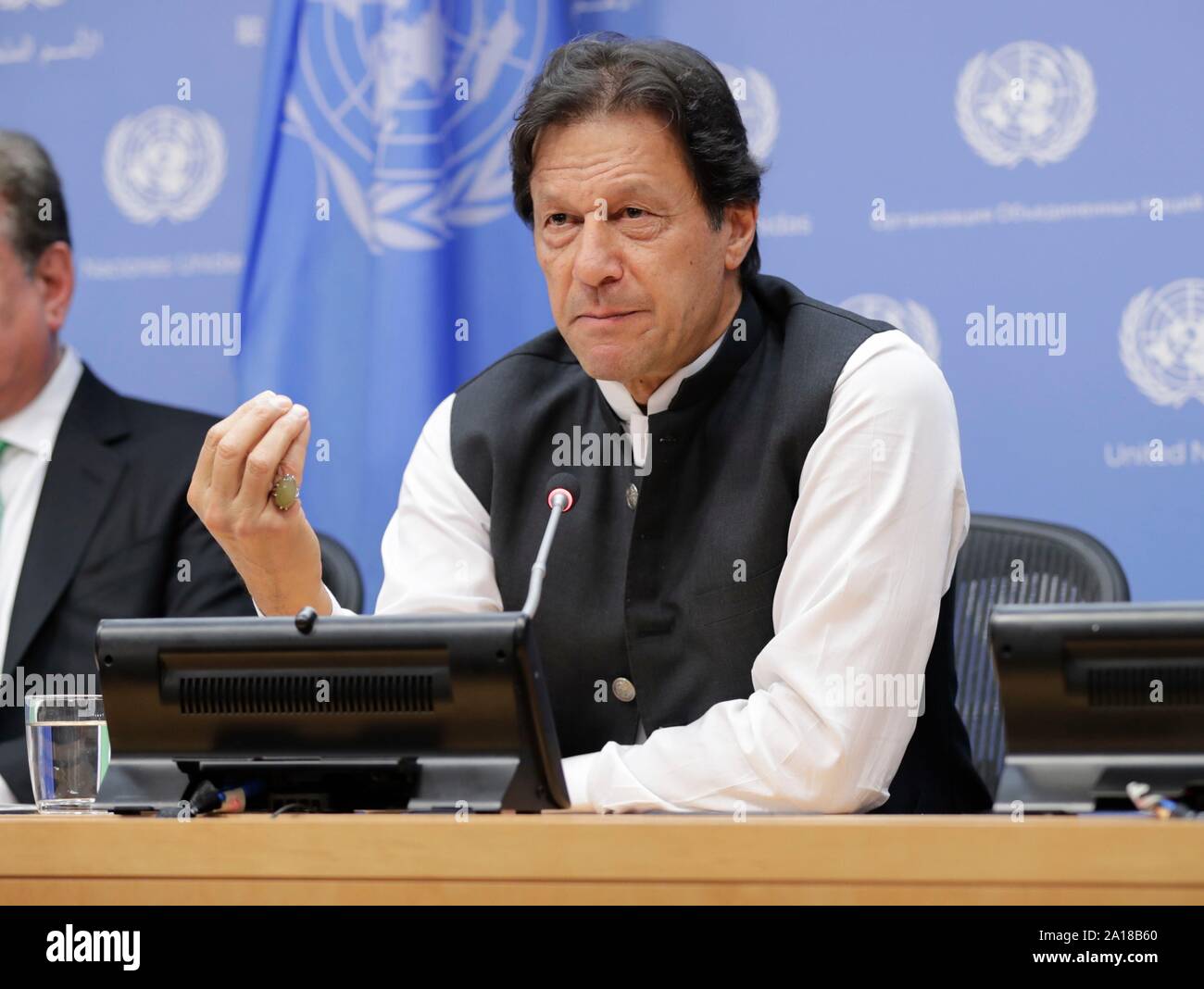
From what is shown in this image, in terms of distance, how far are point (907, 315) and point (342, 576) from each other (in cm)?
120

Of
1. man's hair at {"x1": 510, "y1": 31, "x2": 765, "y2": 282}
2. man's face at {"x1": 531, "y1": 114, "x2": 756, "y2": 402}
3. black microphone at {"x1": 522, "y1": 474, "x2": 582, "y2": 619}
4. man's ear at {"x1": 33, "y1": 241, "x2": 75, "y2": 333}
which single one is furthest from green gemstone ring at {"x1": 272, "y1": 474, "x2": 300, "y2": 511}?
man's ear at {"x1": 33, "y1": 241, "x2": 75, "y2": 333}

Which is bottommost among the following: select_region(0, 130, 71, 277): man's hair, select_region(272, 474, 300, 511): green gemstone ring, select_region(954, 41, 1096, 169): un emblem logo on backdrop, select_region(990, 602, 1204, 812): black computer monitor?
select_region(990, 602, 1204, 812): black computer monitor

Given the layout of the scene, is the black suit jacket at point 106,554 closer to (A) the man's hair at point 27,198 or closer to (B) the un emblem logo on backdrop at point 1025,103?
(A) the man's hair at point 27,198

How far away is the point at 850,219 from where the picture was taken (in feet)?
9.77

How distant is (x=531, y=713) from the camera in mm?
1289

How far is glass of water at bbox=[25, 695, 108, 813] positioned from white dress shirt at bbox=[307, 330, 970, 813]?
517 mm

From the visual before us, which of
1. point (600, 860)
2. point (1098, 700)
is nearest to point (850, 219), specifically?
point (1098, 700)

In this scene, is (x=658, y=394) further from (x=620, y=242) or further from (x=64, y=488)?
(x=64, y=488)

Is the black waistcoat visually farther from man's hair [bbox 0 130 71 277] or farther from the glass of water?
man's hair [bbox 0 130 71 277]

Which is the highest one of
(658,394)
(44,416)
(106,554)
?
(658,394)

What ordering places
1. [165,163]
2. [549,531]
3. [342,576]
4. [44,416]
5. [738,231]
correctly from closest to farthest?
[549,531] < [738,231] < [342,576] < [44,416] < [165,163]

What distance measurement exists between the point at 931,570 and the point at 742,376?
418mm

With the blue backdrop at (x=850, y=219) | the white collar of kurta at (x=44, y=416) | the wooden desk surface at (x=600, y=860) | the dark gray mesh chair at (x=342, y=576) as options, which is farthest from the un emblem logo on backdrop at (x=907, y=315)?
the wooden desk surface at (x=600, y=860)

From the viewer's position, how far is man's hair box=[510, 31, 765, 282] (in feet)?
6.79
